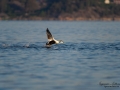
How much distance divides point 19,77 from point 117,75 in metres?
4.83

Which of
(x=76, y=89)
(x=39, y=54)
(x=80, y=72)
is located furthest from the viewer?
(x=39, y=54)

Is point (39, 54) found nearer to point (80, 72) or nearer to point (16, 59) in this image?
point (16, 59)

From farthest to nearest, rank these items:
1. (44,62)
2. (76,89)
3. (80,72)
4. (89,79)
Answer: (44,62)
(80,72)
(89,79)
(76,89)

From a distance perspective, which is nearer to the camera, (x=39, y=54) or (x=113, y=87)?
(x=113, y=87)

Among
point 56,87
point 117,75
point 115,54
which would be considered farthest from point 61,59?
point 56,87

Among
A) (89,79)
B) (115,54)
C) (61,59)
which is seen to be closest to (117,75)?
(89,79)

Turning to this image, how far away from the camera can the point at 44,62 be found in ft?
99.1

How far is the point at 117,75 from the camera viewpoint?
2486 cm

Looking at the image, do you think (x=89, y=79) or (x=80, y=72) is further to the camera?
(x=80, y=72)

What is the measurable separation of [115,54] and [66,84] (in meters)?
12.8

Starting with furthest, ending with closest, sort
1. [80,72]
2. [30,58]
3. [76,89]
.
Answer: [30,58], [80,72], [76,89]

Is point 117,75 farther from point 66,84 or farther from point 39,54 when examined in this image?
point 39,54

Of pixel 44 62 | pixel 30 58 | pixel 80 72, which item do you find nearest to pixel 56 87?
pixel 80 72

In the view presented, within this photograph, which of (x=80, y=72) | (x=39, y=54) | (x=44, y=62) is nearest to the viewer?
(x=80, y=72)
